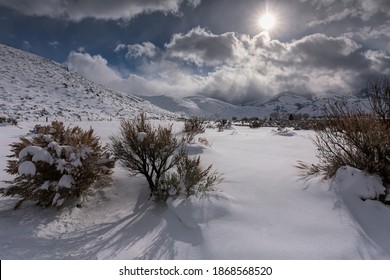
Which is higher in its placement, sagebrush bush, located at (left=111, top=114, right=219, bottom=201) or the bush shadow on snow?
sagebrush bush, located at (left=111, top=114, right=219, bottom=201)

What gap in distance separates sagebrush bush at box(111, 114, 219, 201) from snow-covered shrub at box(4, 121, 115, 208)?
0.55 metres

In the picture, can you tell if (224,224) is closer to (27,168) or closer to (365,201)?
(365,201)

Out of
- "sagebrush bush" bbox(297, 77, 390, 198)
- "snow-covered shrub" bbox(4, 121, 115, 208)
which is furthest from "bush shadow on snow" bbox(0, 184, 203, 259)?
"sagebrush bush" bbox(297, 77, 390, 198)

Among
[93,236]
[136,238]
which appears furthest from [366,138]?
[93,236]

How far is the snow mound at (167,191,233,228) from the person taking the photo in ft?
14.3

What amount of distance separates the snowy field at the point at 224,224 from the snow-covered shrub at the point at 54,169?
268 mm

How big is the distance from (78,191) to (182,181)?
182cm

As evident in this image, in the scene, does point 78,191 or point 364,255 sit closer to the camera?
point 364,255

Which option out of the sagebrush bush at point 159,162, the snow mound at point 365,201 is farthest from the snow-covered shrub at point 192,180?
the snow mound at point 365,201

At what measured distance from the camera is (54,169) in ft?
16.3

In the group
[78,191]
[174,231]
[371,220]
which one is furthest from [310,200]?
[78,191]

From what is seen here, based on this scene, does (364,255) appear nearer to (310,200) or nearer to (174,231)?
(310,200)

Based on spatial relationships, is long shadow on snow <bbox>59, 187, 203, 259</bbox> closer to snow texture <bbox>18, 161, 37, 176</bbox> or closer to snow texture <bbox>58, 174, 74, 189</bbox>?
snow texture <bbox>58, 174, 74, 189</bbox>

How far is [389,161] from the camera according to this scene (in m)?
4.62
